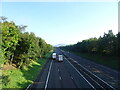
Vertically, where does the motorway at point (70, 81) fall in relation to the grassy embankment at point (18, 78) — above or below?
below

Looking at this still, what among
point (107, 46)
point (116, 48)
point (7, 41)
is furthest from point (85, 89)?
point (107, 46)

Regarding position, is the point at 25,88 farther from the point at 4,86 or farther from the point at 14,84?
the point at 4,86

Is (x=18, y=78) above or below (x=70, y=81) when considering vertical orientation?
above

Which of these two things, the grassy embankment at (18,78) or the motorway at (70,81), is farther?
the motorway at (70,81)

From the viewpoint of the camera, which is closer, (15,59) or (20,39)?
(20,39)

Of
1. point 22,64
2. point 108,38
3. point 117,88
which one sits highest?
point 108,38

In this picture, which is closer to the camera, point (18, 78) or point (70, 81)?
point (18, 78)

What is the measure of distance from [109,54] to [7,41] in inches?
1610

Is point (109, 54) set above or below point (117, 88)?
above

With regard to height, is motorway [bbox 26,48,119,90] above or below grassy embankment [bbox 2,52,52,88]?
below

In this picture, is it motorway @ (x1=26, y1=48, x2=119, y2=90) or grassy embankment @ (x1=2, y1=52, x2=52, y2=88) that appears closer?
grassy embankment @ (x1=2, y1=52, x2=52, y2=88)

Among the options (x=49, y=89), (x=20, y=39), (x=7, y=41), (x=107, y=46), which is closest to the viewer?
(x=49, y=89)

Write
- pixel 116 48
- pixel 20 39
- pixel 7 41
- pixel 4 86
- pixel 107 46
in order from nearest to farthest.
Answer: pixel 4 86, pixel 7 41, pixel 20 39, pixel 116 48, pixel 107 46

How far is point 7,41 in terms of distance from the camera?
807 inches
